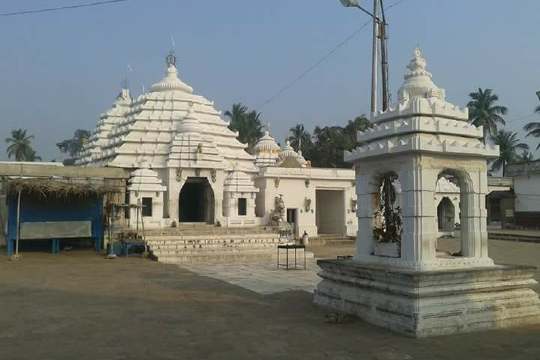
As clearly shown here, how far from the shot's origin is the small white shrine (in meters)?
7.37

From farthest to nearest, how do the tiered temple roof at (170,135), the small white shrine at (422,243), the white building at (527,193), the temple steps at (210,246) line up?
the white building at (527,193)
the tiered temple roof at (170,135)
the temple steps at (210,246)
the small white shrine at (422,243)

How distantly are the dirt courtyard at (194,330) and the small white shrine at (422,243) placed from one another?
1.20 feet

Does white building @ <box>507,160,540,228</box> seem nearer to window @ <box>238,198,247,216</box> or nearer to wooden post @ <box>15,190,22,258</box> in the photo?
window @ <box>238,198,247,216</box>

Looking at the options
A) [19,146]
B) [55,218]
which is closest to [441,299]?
[55,218]

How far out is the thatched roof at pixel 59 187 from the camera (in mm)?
18922

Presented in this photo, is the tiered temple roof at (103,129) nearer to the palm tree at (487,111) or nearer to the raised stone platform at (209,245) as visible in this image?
the raised stone platform at (209,245)

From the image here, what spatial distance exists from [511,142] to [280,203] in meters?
34.5

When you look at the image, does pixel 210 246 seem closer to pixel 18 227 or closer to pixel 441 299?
pixel 18 227

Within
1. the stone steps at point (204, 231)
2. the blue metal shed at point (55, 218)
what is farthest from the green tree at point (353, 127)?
the blue metal shed at point (55, 218)

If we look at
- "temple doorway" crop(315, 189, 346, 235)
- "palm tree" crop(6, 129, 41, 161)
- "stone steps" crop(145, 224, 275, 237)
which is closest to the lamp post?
"stone steps" crop(145, 224, 275, 237)

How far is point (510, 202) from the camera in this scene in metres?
42.2

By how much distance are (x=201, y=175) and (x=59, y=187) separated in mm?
7701

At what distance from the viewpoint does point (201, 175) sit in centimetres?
2559

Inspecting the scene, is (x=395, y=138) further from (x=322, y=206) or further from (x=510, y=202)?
(x=510, y=202)
